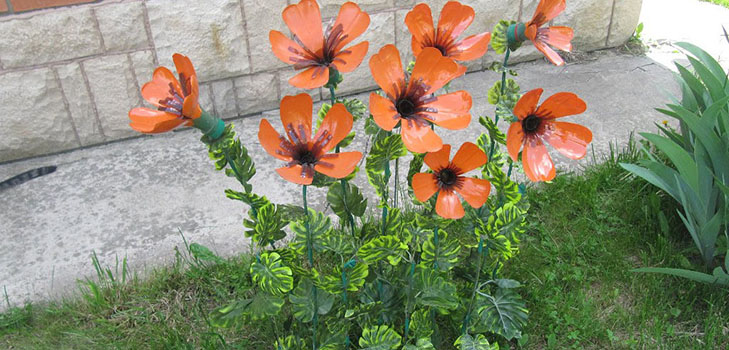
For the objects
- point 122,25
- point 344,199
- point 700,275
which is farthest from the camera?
point 122,25

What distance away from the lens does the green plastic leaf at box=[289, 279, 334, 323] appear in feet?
4.60

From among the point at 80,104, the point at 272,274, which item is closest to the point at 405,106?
the point at 272,274

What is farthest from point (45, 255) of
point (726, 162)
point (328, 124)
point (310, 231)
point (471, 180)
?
point (726, 162)

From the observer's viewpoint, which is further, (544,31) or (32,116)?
(32,116)

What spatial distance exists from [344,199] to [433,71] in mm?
360

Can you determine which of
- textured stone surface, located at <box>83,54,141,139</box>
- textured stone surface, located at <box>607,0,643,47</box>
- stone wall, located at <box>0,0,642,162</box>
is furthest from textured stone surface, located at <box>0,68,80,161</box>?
textured stone surface, located at <box>607,0,643,47</box>

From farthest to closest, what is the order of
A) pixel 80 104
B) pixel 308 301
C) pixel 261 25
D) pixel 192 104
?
pixel 261 25 → pixel 80 104 → pixel 308 301 → pixel 192 104

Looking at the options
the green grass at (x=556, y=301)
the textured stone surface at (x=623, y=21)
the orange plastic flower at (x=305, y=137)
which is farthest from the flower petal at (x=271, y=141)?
the textured stone surface at (x=623, y=21)

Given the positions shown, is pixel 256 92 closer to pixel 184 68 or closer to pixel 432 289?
pixel 432 289

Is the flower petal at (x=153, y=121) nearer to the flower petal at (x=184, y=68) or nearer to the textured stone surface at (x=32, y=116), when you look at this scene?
the flower petal at (x=184, y=68)

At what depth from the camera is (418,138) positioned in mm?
1040

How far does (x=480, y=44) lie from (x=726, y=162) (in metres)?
1.14

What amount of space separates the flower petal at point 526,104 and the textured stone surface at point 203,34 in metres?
2.04

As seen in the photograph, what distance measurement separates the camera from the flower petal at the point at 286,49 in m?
1.16
